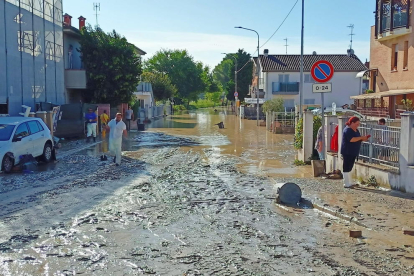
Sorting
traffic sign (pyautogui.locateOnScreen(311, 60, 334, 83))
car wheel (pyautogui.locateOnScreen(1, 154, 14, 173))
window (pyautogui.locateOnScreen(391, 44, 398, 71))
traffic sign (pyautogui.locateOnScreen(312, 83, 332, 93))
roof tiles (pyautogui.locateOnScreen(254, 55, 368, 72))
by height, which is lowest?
car wheel (pyautogui.locateOnScreen(1, 154, 14, 173))

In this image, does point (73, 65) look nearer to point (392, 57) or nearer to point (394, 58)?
point (392, 57)

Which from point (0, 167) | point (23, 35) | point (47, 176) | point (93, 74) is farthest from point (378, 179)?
point (93, 74)

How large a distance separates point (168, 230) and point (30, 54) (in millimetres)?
21690

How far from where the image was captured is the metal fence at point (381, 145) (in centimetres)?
1031

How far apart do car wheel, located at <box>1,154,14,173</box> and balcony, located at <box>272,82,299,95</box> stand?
47337mm

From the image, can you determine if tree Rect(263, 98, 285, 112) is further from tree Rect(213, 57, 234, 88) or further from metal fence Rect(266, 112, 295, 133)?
tree Rect(213, 57, 234, 88)

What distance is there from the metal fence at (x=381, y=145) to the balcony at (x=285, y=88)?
47159 millimetres

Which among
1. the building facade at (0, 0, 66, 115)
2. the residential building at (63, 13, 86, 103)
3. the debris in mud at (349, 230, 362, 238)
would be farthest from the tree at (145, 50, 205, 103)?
the debris in mud at (349, 230, 362, 238)

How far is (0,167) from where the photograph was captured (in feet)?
43.0

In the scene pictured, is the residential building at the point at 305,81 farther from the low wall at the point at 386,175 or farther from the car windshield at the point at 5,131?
the low wall at the point at 386,175

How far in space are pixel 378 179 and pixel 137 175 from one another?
20.6ft

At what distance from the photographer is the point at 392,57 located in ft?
105

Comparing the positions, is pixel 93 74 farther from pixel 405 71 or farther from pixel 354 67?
pixel 354 67

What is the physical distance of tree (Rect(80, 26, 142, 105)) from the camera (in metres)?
32.7
